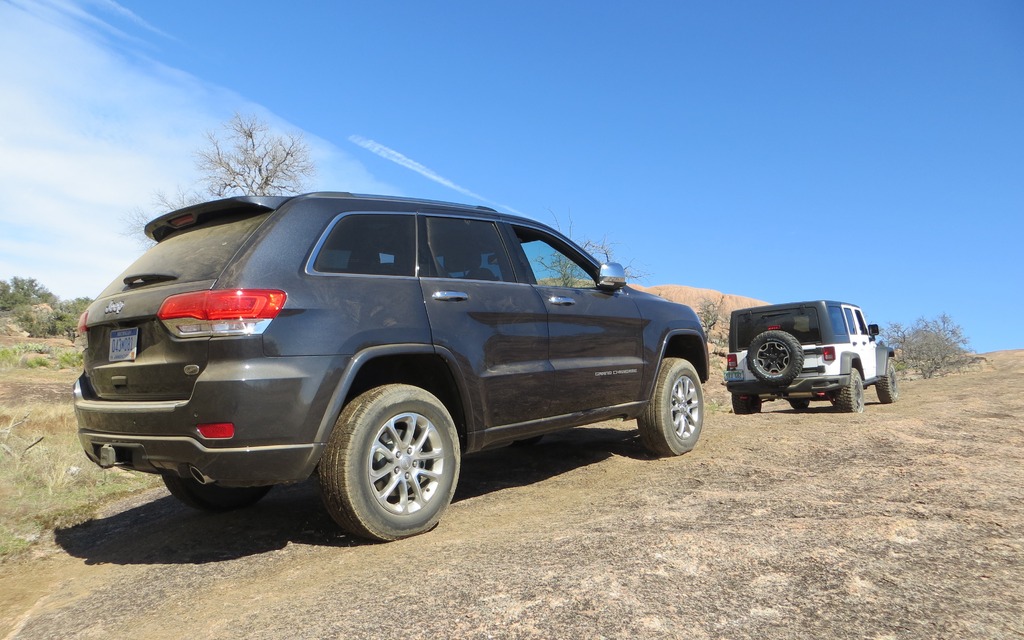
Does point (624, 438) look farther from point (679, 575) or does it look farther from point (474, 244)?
point (679, 575)

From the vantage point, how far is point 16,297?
40.8 metres

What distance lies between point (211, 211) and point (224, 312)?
955mm

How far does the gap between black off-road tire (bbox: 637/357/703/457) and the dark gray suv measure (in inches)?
39.5

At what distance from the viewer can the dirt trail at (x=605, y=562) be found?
2.16 meters

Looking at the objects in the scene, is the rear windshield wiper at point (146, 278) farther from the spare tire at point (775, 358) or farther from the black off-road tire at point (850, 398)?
the black off-road tire at point (850, 398)

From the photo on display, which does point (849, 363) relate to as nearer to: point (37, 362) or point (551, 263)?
point (551, 263)

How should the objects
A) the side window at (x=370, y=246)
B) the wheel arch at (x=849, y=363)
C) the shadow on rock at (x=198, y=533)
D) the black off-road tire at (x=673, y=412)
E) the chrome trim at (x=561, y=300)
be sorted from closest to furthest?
1. the side window at (x=370, y=246)
2. the shadow on rock at (x=198, y=533)
3. the chrome trim at (x=561, y=300)
4. the black off-road tire at (x=673, y=412)
5. the wheel arch at (x=849, y=363)

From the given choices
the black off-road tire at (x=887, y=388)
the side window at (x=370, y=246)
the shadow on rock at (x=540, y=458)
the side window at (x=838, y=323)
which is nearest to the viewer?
the side window at (x=370, y=246)

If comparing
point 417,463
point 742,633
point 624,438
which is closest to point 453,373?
point 417,463

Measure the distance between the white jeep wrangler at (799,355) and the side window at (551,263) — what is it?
6235 millimetres

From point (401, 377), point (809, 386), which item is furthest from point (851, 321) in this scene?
point (401, 377)

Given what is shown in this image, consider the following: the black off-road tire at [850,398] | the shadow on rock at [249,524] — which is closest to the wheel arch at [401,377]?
the shadow on rock at [249,524]

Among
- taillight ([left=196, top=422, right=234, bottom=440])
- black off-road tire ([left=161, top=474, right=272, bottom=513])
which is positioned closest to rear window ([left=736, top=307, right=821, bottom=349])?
black off-road tire ([left=161, top=474, right=272, bottom=513])

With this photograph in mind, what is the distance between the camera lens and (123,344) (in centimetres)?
342
